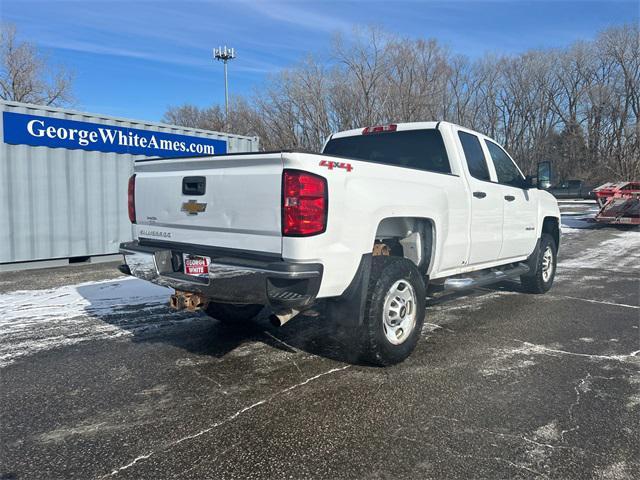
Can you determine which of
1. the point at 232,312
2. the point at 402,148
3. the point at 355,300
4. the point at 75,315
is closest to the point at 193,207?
the point at 355,300

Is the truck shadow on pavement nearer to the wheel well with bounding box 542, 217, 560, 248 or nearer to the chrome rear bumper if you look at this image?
the chrome rear bumper

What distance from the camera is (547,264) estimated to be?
7.40 m

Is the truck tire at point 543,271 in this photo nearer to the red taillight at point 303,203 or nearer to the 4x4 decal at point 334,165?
the 4x4 decal at point 334,165

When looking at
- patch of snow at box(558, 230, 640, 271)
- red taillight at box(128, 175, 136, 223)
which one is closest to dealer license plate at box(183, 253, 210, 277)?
red taillight at box(128, 175, 136, 223)

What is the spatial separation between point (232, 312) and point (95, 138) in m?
7.11

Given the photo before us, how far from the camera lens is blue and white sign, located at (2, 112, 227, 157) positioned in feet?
30.9

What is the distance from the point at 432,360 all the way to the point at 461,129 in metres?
2.58

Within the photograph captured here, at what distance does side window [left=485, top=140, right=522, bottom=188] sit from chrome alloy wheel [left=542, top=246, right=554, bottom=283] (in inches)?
55.2

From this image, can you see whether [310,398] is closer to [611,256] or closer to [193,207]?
[193,207]

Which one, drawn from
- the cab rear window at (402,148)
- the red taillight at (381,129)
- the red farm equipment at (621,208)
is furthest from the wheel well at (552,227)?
the red farm equipment at (621,208)

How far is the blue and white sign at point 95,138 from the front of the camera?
941 centimetres

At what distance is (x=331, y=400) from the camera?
3.56 m

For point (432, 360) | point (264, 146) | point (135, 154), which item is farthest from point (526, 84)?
point (432, 360)

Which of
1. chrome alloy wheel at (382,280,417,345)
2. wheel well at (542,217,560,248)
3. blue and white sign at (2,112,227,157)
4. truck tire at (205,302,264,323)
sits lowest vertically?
truck tire at (205,302,264,323)
